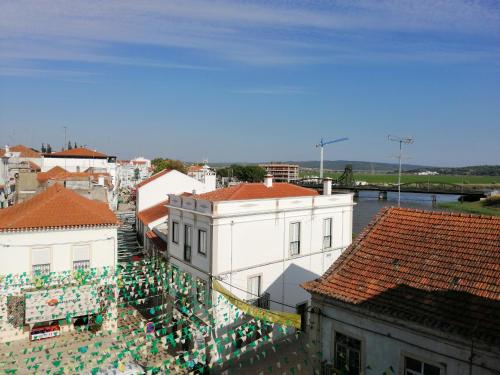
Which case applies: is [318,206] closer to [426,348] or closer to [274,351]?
[274,351]

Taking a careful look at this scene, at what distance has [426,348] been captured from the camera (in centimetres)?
880

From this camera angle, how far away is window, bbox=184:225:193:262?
19.0 meters

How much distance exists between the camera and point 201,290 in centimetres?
1792

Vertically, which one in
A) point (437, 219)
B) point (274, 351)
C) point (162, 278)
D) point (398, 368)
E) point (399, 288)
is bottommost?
point (274, 351)

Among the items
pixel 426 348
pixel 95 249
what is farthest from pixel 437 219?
pixel 95 249

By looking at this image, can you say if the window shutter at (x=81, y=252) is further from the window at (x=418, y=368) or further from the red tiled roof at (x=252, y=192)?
the window at (x=418, y=368)

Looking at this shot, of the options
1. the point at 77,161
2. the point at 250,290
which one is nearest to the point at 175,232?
the point at 250,290

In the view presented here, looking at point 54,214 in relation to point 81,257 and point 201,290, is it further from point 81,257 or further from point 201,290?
point 201,290

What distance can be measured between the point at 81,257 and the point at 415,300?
14848 millimetres

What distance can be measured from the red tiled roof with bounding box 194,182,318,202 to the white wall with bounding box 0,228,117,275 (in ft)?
16.3

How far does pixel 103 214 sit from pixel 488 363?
17.4 m

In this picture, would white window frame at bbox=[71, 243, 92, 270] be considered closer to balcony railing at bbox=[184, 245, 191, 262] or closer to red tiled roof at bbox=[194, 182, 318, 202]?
balcony railing at bbox=[184, 245, 191, 262]

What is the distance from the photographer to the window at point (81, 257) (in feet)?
61.8

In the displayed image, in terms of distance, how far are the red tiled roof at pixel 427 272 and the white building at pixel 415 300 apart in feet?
0.07
